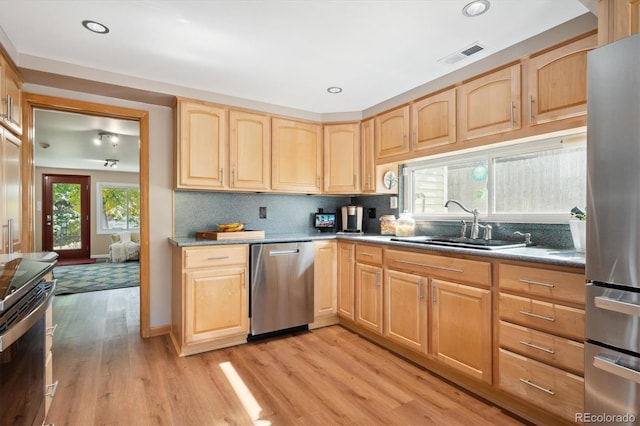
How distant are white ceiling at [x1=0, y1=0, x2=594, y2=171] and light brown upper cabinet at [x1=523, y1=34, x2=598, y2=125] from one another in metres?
0.18

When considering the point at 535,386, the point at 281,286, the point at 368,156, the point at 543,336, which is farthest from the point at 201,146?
the point at 535,386

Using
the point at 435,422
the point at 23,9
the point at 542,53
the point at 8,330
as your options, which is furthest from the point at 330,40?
the point at 435,422

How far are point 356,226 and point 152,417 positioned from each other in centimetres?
254

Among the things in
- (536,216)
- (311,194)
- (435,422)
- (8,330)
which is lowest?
(435,422)

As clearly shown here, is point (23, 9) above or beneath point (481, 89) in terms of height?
above

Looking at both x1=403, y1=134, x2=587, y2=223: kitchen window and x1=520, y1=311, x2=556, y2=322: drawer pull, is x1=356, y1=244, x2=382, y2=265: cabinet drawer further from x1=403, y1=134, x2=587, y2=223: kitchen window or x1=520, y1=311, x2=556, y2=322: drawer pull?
x1=520, y1=311, x2=556, y2=322: drawer pull

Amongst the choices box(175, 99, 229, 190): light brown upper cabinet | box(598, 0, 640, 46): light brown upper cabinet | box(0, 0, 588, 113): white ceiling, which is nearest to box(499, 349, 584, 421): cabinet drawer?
box(598, 0, 640, 46): light brown upper cabinet

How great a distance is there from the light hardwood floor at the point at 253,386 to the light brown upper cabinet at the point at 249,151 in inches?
59.5

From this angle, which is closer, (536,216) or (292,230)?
(536,216)

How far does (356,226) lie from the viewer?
3.79 meters

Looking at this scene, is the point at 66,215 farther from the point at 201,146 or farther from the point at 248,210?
the point at 201,146

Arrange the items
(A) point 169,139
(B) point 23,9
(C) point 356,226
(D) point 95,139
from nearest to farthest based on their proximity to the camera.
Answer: (B) point 23,9, (A) point 169,139, (C) point 356,226, (D) point 95,139

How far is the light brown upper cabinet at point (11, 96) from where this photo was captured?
6.97ft

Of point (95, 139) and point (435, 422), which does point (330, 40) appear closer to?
point (435, 422)
